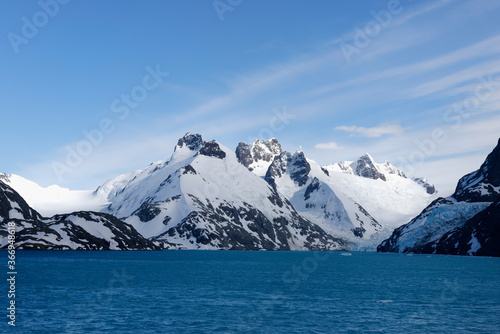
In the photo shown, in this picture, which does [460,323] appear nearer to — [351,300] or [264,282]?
[351,300]

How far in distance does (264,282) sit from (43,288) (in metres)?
53.9

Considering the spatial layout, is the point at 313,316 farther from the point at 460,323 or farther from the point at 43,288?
the point at 43,288

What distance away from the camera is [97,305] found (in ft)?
274

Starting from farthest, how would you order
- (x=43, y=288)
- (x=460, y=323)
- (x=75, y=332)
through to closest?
(x=43, y=288) < (x=460, y=323) < (x=75, y=332)

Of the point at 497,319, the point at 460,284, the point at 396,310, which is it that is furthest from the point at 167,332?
the point at 460,284

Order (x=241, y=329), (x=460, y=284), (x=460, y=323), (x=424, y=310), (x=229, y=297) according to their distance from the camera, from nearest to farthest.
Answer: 1. (x=241, y=329)
2. (x=460, y=323)
3. (x=424, y=310)
4. (x=229, y=297)
5. (x=460, y=284)

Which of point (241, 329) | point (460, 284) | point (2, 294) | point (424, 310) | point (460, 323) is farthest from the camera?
point (460, 284)

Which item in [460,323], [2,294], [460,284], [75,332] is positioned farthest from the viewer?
[460,284]

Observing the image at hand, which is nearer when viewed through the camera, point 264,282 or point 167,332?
point 167,332

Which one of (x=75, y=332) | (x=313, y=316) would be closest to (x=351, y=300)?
(x=313, y=316)

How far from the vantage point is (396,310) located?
8300 centimetres

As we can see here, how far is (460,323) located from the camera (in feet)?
235

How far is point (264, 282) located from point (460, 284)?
50014mm

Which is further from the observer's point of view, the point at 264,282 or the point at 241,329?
the point at 264,282
